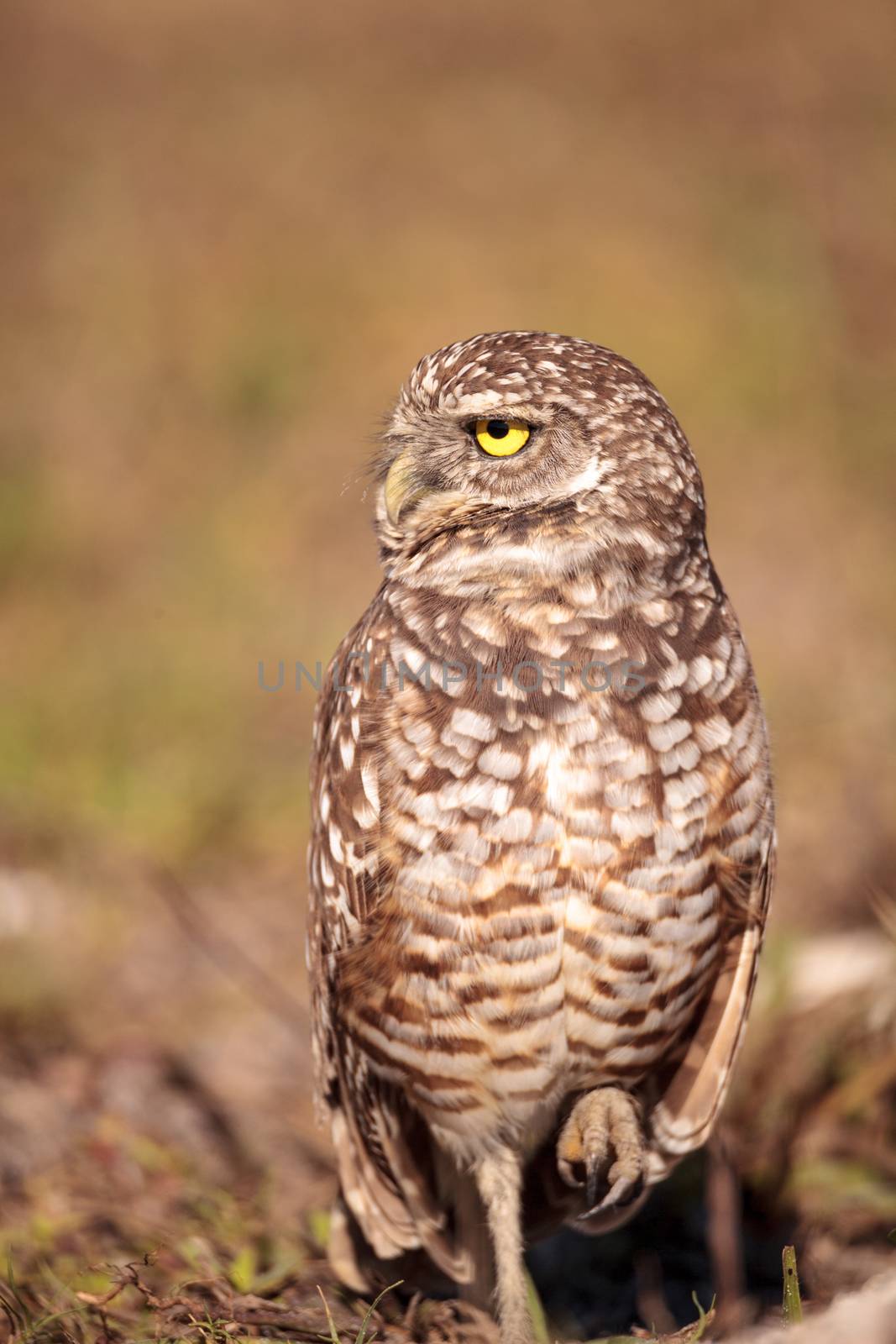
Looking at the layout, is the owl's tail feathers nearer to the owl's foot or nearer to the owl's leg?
the owl's leg

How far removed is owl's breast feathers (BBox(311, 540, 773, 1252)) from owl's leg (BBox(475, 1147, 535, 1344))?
0.12m

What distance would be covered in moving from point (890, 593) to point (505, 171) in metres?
6.19

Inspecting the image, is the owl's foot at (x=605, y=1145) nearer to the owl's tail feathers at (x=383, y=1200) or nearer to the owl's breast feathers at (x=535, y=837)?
the owl's breast feathers at (x=535, y=837)

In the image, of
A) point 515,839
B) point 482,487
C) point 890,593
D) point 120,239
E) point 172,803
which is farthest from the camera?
point 120,239

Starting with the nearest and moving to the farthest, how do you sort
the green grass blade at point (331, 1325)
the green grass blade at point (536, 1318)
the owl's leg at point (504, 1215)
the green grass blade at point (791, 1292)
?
the green grass blade at point (791, 1292) → the green grass blade at point (331, 1325) → the green grass blade at point (536, 1318) → the owl's leg at point (504, 1215)

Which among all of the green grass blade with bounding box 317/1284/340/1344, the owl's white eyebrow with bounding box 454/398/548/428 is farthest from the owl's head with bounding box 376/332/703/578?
the green grass blade with bounding box 317/1284/340/1344

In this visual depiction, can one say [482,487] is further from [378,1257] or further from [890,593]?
[890,593]

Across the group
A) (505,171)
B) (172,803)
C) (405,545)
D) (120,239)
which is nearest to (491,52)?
(505,171)

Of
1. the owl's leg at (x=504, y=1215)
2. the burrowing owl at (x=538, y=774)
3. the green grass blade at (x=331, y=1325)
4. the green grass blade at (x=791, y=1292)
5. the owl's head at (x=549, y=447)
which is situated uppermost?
the owl's head at (x=549, y=447)

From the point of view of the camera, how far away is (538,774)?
80.6 inches

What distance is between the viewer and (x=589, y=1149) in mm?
2297

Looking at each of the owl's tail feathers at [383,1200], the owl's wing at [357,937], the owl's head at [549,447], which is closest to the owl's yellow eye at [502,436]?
the owl's head at [549,447]

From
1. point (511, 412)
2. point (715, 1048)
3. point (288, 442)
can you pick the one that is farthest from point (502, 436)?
point (288, 442)

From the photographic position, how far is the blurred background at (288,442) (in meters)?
3.40
